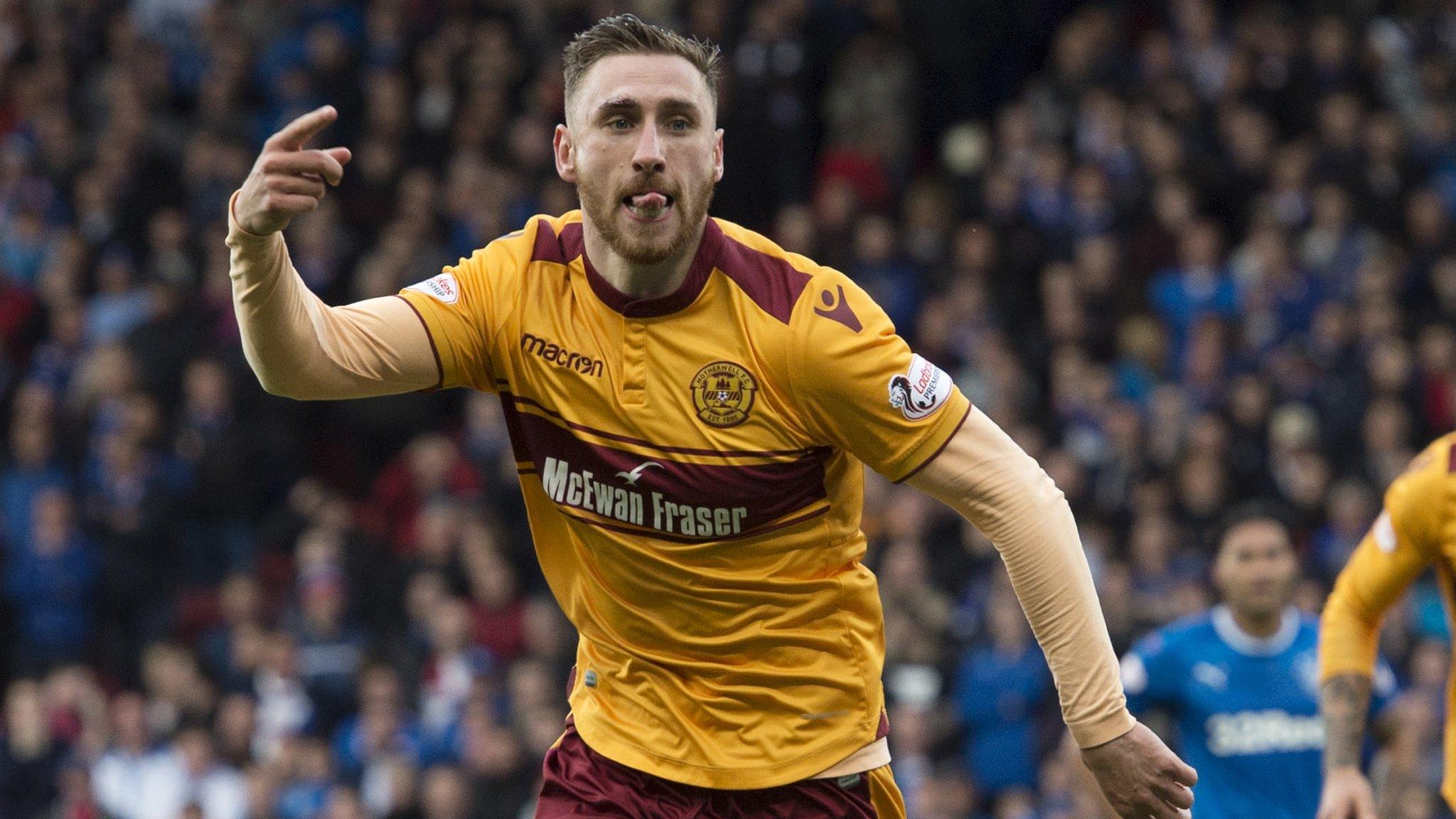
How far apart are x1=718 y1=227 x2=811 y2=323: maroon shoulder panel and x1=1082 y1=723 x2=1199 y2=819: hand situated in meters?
1.22

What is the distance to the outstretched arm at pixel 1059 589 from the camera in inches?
191

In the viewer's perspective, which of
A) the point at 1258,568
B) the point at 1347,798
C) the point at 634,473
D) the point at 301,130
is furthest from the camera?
the point at 1258,568

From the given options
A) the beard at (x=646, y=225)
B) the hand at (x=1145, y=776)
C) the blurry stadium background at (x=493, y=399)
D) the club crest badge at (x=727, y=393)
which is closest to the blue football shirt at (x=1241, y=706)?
the blurry stadium background at (x=493, y=399)

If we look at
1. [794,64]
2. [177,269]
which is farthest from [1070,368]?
[177,269]

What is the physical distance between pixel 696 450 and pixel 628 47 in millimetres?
942

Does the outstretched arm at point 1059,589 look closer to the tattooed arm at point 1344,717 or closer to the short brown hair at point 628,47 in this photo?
the short brown hair at point 628,47

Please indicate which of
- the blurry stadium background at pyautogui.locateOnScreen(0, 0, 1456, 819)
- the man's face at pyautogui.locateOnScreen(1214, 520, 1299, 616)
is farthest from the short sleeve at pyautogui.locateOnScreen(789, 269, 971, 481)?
the blurry stadium background at pyautogui.locateOnScreen(0, 0, 1456, 819)

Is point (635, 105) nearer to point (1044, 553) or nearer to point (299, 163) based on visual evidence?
point (299, 163)

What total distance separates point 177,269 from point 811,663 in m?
11.3

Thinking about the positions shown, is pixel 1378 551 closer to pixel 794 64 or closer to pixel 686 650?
pixel 686 650

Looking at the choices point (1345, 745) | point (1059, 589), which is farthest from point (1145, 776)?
point (1345, 745)

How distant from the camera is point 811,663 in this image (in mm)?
5168

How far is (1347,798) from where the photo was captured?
6.40 m

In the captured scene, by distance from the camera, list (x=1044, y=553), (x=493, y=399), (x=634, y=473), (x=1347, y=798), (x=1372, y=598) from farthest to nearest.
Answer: (x=493, y=399), (x=1372, y=598), (x=1347, y=798), (x=634, y=473), (x=1044, y=553)
